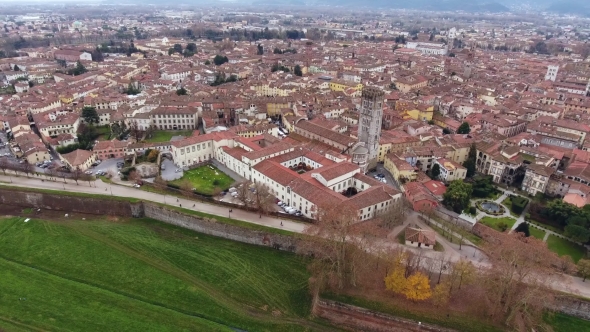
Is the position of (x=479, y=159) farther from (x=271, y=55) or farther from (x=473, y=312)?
(x=271, y=55)

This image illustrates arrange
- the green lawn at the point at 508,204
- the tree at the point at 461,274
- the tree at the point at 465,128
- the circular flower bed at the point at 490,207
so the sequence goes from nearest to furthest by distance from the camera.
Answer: the tree at the point at 461,274 < the green lawn at the point at 508,204 < the circular flower bed at the point at 490,207 < the tree at the point at 465,128

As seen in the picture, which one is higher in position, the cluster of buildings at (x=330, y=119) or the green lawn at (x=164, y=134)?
the cluster of buildings at (x=330, y=119)

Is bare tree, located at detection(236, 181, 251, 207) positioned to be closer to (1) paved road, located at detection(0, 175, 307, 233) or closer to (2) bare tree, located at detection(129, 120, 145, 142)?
(1) paved road, located at detection(0, 175, 307, 233)

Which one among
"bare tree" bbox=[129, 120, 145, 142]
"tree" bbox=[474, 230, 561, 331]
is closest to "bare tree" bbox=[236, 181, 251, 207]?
"tree" bbox=[474, 230, 561, 331]

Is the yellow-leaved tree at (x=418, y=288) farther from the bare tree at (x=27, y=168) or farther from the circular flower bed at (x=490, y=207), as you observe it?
the bare tree at (x=27, y=168)

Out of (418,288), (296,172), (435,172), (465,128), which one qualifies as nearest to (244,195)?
(296,172)

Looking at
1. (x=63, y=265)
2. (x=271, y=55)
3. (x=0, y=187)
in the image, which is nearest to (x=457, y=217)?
(x=63, y=265)

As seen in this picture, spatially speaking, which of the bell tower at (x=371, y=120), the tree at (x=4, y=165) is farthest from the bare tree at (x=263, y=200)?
the tree at (x=4, y=165)

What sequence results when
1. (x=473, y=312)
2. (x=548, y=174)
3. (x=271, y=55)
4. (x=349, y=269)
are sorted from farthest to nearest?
1. (x=271, y=55)
2. (x=548, y=174)
3. (x=349, y=269)
4. (x=473, y=312)
